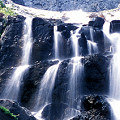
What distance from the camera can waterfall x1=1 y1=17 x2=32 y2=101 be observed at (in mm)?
28609

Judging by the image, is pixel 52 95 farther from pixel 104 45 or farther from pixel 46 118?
pixel 104 45

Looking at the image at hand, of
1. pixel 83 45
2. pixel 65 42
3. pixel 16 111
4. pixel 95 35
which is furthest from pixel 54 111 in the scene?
pixel 95 35

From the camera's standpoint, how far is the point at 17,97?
28.4 meters

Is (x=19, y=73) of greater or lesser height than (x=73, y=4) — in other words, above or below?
below

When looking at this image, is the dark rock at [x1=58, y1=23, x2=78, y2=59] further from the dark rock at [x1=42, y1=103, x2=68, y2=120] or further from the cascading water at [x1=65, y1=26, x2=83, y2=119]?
the dark rock at [x1=42, y1=103, x2=68, y2=120]

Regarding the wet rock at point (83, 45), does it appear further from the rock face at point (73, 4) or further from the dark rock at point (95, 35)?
the rock face at point (73, 4)

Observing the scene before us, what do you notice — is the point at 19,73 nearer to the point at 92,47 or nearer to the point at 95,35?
the point at 92,47

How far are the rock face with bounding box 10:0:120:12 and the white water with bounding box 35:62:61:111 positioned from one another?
52.3 m

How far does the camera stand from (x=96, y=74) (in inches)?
1109

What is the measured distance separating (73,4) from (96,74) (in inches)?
2154

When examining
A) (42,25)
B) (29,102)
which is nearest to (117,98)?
(29,102)

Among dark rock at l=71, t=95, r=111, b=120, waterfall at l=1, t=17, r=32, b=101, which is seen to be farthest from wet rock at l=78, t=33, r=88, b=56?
dark rock at l=71, t=95, r=111, b=120

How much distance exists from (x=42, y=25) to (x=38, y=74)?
372 inches

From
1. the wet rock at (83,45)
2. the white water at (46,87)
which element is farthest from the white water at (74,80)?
the wet rock at (83,45)
